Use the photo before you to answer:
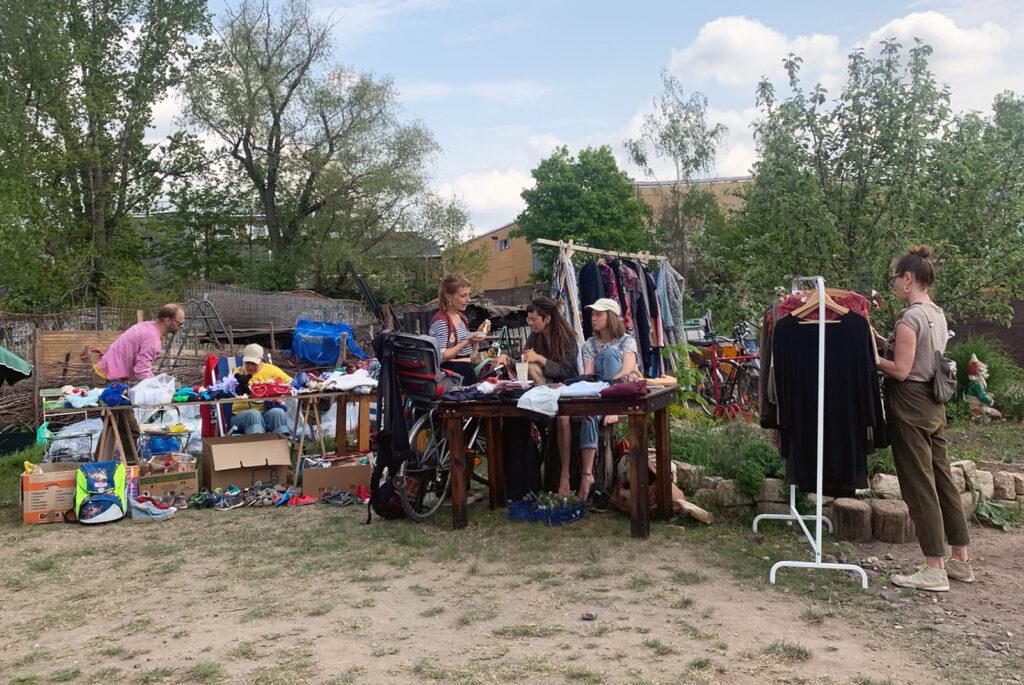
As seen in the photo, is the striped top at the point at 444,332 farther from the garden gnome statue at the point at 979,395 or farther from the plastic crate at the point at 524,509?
the garden gnome statue at the point at 979,395

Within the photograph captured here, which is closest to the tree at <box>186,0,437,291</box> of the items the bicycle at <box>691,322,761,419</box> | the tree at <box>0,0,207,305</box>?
the tree at <box>0,0,207,305</box>

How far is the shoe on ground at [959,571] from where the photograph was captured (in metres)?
4.29

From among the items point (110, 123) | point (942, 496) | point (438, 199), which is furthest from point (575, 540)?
point (438, 199)

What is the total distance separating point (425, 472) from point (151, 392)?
305 cm

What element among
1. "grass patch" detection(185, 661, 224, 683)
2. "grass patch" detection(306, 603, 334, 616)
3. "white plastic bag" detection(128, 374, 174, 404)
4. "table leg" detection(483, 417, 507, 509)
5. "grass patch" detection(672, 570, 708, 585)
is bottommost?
"grass patch" detection(306, 603, 334, 616)

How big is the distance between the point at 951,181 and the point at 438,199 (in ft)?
95.8

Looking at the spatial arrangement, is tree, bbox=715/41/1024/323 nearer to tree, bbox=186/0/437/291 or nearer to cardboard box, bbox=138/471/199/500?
cardboard box, bbox=138/471/199/500

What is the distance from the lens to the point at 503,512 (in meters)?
6.21

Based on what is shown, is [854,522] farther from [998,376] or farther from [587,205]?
[587,205]

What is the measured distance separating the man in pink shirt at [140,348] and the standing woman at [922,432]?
610 cm

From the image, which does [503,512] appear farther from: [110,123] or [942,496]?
Result: [110,123]

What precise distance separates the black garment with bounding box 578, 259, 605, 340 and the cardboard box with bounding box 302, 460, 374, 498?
2.74m

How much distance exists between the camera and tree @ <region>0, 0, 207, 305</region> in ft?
74.1

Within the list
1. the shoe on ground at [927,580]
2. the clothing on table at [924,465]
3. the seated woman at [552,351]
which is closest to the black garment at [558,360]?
the seated woman at [552,351]
